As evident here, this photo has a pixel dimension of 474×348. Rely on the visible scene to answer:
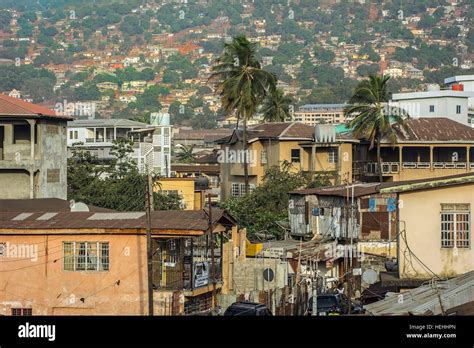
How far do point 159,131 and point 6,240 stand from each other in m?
71.1

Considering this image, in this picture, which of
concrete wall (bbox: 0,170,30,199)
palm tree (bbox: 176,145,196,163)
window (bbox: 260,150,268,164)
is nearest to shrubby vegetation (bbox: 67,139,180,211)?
concrete wall (bbox: 0,170,30,199)

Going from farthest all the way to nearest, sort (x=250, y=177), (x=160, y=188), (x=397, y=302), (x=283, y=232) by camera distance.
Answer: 1. (x=250, y=177)
2. (x=160, y=188)
3. (x=283, y=232)
4. (x=397, y=302)

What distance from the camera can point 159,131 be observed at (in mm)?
108562

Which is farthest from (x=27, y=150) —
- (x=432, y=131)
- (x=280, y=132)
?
(x=432, y=131)

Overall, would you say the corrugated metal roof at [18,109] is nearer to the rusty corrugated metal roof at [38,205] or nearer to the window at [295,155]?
the rusty corrugated metal roof at [38,205]

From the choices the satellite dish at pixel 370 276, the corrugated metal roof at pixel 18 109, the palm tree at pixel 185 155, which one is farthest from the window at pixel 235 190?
the palm tree at pixel 185 155

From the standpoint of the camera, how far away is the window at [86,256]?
36750 mm

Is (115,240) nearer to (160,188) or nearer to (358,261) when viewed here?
(358,261)

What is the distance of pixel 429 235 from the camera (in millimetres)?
34312

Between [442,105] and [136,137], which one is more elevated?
[442,105]

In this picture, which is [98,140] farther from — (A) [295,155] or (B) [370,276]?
(B) [370,276]

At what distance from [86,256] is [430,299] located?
523 inches
